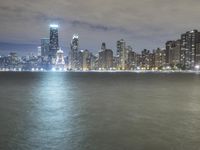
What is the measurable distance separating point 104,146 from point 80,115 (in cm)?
1415

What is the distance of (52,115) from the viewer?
3584cm

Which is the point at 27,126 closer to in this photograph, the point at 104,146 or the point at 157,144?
the point at 104,146

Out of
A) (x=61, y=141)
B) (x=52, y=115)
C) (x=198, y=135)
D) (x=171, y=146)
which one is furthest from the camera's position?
(x=52, y=115)

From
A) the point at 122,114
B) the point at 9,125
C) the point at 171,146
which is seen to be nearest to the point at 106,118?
the point at 122,114

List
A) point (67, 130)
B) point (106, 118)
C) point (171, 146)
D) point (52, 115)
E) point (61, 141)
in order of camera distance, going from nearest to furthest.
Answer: point (171, 146) → point (61, 141) → point (67, 130) → point (106, 118) → point (52, 115)

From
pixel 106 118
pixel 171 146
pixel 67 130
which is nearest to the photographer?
pixel 171 146

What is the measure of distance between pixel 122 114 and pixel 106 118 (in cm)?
348

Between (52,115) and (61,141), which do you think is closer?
(61,141)

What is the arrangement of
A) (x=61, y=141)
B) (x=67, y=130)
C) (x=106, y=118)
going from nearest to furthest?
(x=61, y=141) → (x=67, y=130) → (x=106, y=118)

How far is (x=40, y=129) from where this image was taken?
92.1 ft

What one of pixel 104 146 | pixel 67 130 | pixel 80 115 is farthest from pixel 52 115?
pixel 104 146

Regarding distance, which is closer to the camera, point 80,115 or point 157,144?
point 157,144

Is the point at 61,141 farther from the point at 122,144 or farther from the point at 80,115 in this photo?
the point at 80,115

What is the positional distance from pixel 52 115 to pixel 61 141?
A: 1243cm
